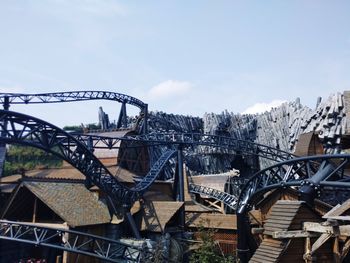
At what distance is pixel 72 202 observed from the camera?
18.4 metres

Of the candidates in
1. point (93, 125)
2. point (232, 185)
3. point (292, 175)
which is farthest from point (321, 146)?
point (93, 125)

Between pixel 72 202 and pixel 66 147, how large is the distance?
2947 millimetres

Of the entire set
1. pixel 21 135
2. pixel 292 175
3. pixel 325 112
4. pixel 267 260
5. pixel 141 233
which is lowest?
pixel 141 233

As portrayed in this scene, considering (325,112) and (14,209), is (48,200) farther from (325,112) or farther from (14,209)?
(325,112)

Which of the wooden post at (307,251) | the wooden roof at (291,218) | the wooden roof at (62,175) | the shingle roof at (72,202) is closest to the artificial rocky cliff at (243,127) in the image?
the wooden roof at (62,175)

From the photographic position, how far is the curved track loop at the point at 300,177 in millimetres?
9977

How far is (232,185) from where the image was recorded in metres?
30.0

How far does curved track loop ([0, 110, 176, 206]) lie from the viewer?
48.6ft

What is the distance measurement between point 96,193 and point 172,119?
22.2 m

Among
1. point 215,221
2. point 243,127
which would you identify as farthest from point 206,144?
point 243,127

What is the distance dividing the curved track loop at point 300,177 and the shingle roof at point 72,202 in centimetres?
757

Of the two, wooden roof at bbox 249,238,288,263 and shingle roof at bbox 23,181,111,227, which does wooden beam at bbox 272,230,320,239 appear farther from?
shingle roof at bbox 23,181,111,227

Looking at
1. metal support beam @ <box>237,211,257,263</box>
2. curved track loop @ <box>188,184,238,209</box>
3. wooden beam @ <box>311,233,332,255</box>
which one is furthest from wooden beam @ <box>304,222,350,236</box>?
curved track loop @ <box>188,184,238,209</box>

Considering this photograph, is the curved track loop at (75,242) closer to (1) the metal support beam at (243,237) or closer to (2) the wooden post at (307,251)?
(1) the metal support beam at (243,237)
